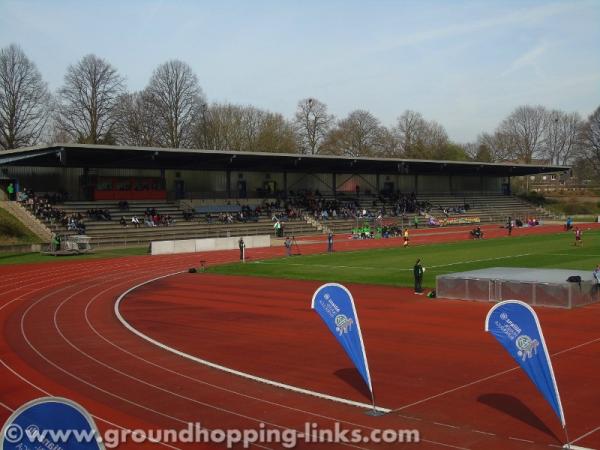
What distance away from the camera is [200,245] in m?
47.2

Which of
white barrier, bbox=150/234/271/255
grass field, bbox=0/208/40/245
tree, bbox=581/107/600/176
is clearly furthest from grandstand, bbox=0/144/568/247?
tree, bbox=581/107/600/176

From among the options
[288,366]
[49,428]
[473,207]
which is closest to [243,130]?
[473,207]

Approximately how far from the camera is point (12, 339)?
1727 cm

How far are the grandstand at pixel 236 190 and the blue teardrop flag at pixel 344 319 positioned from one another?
42195 millimetres

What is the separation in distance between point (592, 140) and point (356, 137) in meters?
39.8

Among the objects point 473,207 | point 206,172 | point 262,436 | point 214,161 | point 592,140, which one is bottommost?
point 262,436

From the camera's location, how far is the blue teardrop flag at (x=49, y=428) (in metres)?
4.84

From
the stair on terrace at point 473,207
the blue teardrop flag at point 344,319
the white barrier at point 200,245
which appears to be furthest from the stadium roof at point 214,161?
the blue teardrop flag at point 344,319

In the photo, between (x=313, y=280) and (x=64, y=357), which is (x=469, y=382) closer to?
(x=64, y=357)

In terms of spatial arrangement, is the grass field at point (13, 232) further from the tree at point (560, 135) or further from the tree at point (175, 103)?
the tree at point (560, 135)

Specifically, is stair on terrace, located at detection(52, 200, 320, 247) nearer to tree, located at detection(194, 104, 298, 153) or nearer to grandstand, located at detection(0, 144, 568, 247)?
grandstand, located at detection(0, 144, 568, 247)

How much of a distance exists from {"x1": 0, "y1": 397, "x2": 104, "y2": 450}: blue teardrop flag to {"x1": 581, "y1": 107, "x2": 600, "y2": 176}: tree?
372 ft

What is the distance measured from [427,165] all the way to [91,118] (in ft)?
132

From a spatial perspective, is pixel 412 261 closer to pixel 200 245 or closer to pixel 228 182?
pixel 200 245
